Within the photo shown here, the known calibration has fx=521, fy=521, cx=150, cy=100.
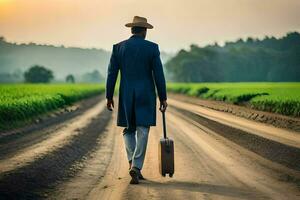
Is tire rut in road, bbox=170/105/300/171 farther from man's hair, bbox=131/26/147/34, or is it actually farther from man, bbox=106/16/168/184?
man's hair, bbox=131/26/147/34

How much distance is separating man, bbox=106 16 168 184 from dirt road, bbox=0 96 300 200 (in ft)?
1.97

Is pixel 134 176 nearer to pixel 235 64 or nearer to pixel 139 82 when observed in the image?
pixel 139 82

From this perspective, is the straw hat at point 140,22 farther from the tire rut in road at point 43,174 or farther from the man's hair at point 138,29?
the tire rut in road at point 43,174

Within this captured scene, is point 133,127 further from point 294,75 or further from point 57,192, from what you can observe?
point 294,75

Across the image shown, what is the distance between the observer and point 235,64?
128 metres

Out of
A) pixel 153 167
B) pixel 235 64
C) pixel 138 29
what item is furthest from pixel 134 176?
pixel 235 64

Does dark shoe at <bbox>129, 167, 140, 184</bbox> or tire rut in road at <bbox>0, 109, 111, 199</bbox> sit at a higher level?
dark shoe at <bbox>129, 167, 140, 184</bbox>

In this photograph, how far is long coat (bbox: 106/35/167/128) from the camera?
24.9ft

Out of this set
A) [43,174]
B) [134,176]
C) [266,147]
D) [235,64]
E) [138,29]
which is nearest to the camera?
[134,176]

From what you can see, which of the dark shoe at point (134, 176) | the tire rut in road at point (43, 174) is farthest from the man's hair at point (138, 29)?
the tire rut in road at point (43, 174)

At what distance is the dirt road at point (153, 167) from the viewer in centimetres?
654

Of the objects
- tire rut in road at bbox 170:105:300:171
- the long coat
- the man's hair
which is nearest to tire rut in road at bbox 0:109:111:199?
the long coat

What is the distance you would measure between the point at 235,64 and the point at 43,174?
12234cm

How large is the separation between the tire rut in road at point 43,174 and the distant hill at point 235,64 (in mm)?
101463
